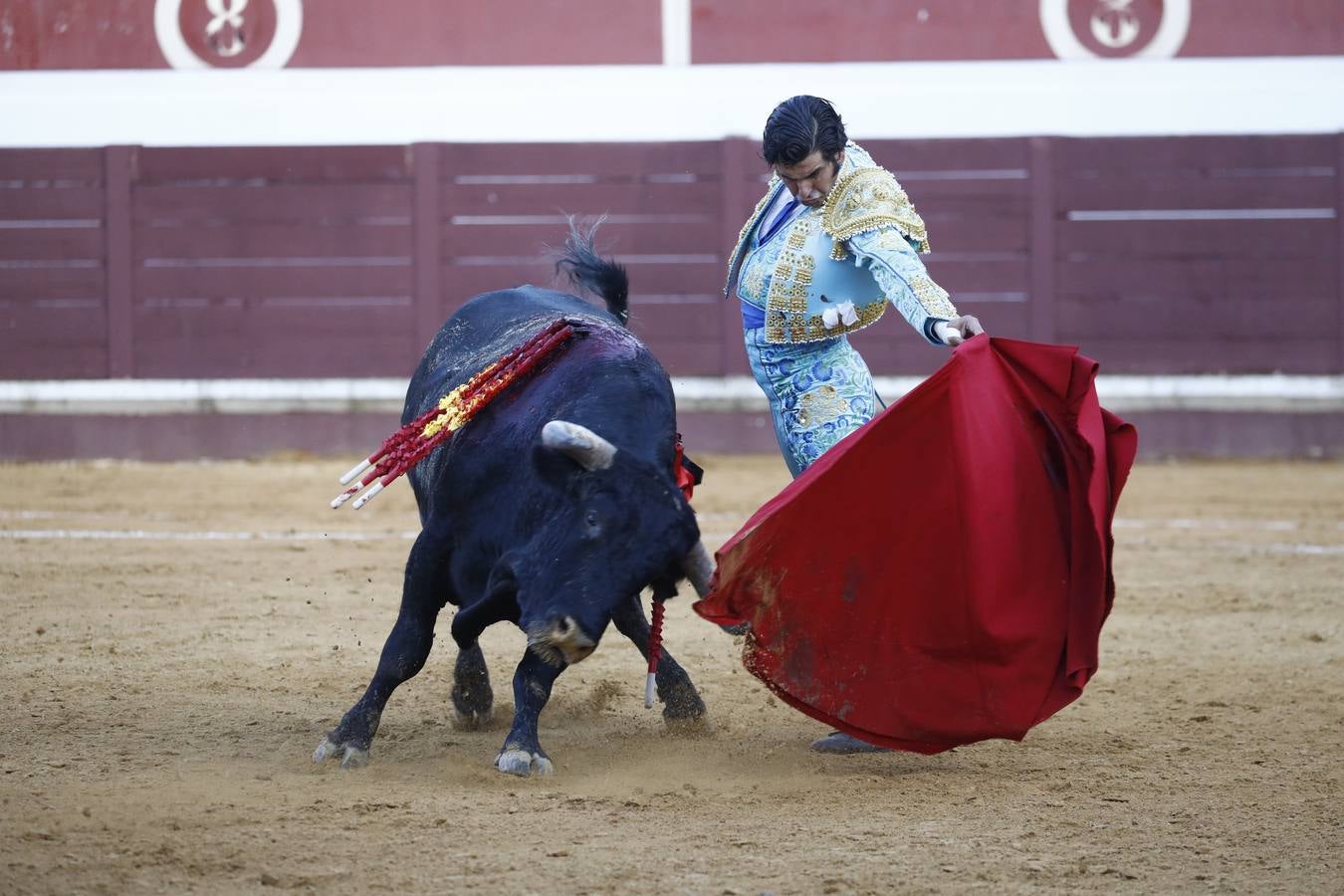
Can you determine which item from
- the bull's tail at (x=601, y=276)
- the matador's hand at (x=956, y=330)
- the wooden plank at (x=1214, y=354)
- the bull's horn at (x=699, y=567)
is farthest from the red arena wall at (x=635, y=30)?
the bull's horn at (x=699, y=567)

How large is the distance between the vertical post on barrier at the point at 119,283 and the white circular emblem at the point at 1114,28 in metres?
4.32

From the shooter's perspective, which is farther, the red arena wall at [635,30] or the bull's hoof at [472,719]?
the red arena wall at [635,30]

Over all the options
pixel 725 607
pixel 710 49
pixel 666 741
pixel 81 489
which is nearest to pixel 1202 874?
pixel 725 607

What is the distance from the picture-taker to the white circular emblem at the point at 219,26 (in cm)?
775

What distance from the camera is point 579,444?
2508 millimetres

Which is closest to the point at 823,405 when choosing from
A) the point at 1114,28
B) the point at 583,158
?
the point at 583,158

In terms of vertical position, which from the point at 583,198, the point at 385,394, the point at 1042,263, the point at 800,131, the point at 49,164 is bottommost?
the point at 385,394

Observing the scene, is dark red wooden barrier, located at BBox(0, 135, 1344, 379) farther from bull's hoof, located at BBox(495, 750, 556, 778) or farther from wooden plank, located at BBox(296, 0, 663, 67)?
bull's hoof, located at BBox(495, 750, 556, 778)

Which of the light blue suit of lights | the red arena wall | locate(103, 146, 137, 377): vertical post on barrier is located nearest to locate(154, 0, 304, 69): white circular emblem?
the red arena wall

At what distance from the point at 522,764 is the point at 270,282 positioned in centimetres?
567

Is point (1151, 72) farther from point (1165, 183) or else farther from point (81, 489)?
point (81, 489)

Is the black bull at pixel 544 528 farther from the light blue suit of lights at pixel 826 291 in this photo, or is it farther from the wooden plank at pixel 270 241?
the wooden plank at pixel 270 241

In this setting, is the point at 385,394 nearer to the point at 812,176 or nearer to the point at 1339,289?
the point at 1339,289

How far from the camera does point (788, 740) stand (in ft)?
10.1
